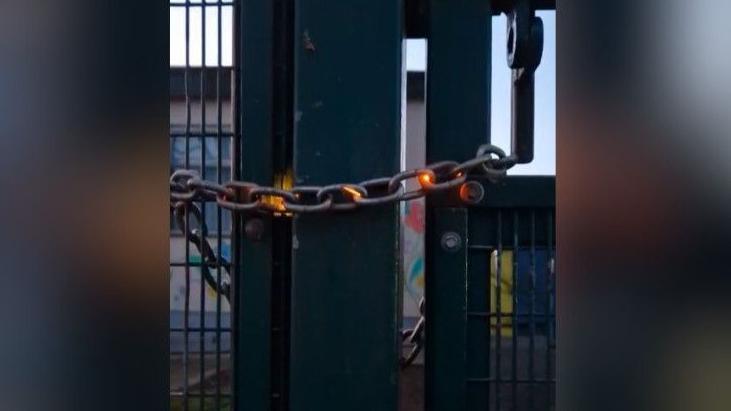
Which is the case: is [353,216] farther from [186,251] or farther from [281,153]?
[186,251]

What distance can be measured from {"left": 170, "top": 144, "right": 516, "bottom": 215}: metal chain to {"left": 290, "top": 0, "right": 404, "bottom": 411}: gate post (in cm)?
2

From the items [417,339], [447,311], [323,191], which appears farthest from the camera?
[417,339]

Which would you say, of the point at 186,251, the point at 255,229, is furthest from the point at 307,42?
the point at 186,251

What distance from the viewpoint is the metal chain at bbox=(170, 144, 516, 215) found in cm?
113

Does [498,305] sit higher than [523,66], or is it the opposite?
[523,66]

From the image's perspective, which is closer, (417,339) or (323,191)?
(323,191)

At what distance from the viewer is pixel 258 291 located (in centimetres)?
122

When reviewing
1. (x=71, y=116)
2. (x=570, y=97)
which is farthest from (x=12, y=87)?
(x=570, y=97)

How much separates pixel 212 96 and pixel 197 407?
1.81 ft

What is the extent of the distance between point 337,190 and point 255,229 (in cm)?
16

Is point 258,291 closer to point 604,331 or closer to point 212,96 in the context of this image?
point 212,96

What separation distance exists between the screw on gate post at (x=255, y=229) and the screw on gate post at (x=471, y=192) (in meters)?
0.31

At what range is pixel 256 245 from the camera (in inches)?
47.9

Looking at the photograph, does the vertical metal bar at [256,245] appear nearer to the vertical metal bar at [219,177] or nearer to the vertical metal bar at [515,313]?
the vertical metal bar at [219,177]
